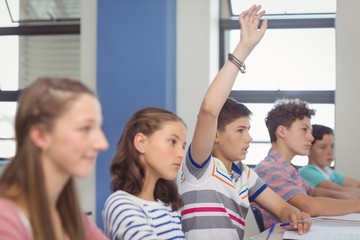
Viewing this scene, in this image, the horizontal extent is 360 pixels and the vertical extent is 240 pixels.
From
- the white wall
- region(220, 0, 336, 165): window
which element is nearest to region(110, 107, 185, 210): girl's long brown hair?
the white wall

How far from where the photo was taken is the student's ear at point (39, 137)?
3.44 feet

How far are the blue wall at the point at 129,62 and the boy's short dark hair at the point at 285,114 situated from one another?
88 centimetres

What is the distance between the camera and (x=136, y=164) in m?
1.73

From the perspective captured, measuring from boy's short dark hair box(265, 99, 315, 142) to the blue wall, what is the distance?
2.88 feet

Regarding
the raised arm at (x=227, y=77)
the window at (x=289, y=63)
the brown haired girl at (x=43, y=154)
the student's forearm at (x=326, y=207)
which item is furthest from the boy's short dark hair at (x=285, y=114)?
the brown haired girl at (x=43, y=154)

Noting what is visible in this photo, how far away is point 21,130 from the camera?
1062mm

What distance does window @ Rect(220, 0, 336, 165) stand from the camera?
4.05 meters

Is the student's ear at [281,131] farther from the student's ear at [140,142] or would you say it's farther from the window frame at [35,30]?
the window frame at [35,30]

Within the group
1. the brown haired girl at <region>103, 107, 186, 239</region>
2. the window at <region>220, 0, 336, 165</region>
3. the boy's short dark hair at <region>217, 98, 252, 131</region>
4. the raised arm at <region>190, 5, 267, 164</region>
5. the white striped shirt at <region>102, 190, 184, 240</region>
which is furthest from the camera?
the window at <region>220, 0, 336, 165</region>

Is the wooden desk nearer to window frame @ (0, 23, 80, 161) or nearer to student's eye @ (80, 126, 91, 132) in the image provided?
student's eye @ (80, 126, 91, 132)

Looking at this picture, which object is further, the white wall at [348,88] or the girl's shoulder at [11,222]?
the white wall at [348,88]

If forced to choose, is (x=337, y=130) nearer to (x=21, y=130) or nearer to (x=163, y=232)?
(x=163, y=232)

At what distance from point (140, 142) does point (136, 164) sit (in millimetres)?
69

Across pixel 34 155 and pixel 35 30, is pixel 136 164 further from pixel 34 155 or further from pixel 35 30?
pixel 35 30
